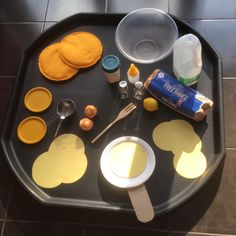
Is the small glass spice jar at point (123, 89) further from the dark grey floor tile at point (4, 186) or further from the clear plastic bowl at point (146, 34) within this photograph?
the dark grey floor tile at point (4, 186)

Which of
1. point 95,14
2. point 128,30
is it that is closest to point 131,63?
point 128,30

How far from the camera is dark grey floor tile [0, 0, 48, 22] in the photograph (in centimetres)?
134

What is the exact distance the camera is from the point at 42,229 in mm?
1013

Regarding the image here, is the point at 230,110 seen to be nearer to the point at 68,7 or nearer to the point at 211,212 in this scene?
the point at 211,212

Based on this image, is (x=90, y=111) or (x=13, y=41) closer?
(x=90, y=111)

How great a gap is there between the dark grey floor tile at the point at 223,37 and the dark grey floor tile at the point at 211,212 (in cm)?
40

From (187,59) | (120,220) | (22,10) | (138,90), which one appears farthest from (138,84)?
(22,10)

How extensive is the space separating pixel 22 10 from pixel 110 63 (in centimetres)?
58

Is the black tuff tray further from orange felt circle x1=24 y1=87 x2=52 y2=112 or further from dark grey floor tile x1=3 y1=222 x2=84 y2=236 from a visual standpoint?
dark grey floor tile x1=3 y1=222 x2=84 y2=236

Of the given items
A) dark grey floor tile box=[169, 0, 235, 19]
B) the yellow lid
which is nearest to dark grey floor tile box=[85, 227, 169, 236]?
the yellow lid

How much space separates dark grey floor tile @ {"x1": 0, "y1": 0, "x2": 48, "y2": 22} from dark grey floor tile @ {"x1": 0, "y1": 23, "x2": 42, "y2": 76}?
0.11 feet

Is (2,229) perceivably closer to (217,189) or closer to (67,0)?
(217,189)

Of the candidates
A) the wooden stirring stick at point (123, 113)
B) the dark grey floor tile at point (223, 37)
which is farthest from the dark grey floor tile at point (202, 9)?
the wooden stirring stick at point (123, 113)

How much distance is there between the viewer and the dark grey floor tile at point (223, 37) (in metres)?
1.17
